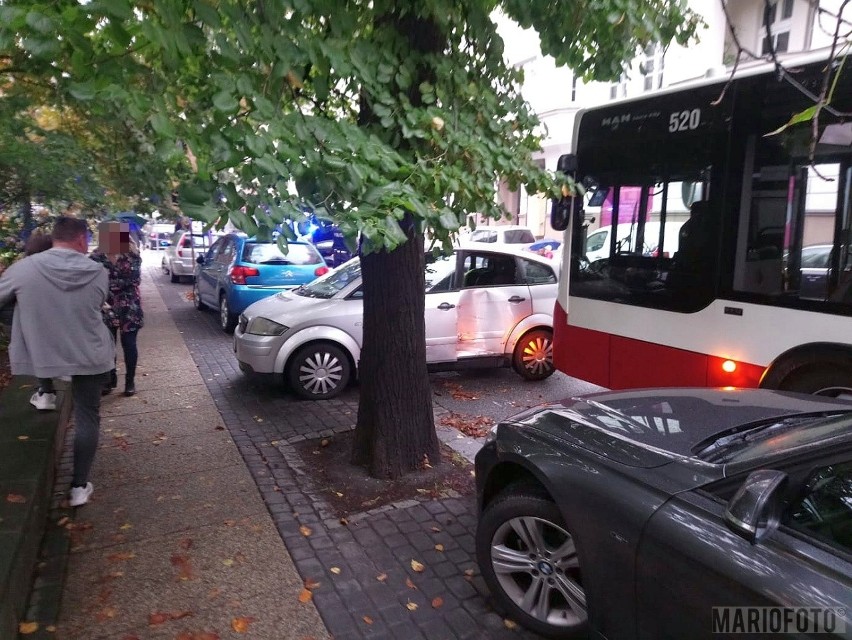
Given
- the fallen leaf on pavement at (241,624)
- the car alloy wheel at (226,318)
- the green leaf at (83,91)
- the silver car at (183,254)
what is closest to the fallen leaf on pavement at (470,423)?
the fallen leaf on pavement at (241,624)

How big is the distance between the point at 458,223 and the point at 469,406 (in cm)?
380

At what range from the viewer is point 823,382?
14.2 ft

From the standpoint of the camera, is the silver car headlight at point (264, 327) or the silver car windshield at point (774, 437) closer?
the silver car windshield at point (774, 437)

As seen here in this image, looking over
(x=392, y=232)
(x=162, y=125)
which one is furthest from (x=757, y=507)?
(x=162, y=125)

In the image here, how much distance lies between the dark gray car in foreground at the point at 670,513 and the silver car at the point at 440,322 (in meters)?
3.86

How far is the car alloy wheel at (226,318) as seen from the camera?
35.2 feet

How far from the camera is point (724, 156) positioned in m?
4.86

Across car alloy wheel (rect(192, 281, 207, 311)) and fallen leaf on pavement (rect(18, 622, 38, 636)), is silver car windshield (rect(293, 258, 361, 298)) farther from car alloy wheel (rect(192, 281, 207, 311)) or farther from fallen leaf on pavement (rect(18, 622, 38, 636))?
car alloy wheel (rect(192, 281, 207, 311))

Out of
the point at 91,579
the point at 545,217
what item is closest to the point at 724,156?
the point at 91,579

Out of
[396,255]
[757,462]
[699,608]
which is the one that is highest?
[396,255]

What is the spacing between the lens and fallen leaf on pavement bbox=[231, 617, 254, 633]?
3121 millimetres

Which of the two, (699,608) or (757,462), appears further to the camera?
(757,462)

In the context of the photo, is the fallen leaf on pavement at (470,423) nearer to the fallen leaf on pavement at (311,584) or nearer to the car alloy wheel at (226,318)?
the fallen leaf on pavement at (311,584)

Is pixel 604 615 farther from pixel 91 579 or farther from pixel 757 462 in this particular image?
pixel 91 579
